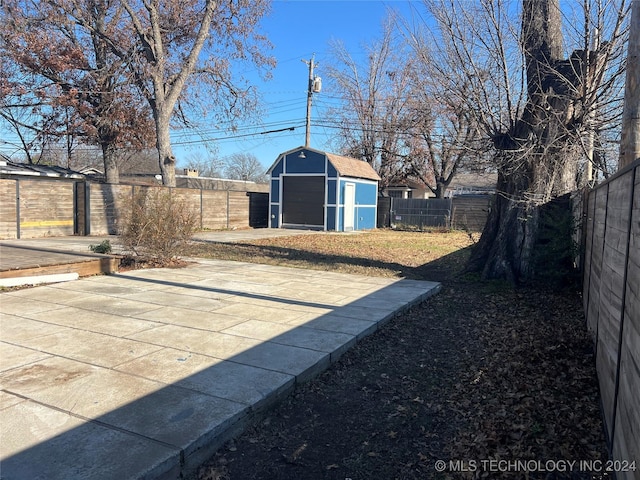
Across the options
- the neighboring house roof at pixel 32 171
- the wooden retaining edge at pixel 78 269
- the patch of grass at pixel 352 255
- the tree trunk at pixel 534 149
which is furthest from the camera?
the neighboring house roof at pixel 32 171

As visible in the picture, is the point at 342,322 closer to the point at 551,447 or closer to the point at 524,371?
the point at 524,371

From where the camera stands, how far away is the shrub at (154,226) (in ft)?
30.6

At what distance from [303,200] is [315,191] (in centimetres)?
85

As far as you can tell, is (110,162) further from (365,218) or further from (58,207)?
(365,218)

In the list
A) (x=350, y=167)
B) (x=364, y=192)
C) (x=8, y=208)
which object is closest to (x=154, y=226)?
(x=8, y=208)

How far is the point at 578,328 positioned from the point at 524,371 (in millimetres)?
1861

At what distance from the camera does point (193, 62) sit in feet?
59.2

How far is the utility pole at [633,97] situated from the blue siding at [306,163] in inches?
722

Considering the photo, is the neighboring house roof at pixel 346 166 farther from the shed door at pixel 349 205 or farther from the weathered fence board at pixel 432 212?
the weathered fence board at pixel 432 212

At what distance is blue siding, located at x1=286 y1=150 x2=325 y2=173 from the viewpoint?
76.5 ft

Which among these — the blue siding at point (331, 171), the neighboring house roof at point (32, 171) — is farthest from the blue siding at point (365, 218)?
the neighboring house roof at point (32, 171)

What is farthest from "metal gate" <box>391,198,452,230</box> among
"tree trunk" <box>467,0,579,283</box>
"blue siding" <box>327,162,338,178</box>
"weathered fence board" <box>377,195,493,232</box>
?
"tree trunk" <box>467,0,579,283</box>

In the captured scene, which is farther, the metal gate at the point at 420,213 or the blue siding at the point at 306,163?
the metal gate at the point at 420,213

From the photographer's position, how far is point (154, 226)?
30.7ft
